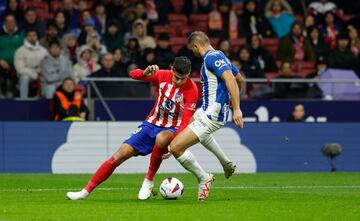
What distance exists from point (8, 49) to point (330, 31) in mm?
8826

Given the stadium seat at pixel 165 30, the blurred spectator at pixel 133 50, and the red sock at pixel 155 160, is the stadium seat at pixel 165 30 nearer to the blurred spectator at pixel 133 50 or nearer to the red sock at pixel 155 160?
the blurred spectator at pixel 133 50

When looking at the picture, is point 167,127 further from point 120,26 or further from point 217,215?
point 120,26

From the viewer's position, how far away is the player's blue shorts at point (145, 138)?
14141 millimetres

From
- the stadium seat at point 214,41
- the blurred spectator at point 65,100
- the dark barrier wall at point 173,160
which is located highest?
the stadium seat at point 214,41

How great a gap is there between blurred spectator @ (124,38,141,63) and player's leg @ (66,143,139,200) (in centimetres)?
1025

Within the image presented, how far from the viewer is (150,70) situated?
13930 millimetres

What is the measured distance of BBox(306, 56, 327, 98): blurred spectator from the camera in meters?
23.8

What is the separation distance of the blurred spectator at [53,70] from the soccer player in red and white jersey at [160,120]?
852cm

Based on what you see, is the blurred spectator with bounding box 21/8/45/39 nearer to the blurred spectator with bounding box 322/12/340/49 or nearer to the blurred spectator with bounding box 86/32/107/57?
the blurred spectator with bounding box 86/32/107/57

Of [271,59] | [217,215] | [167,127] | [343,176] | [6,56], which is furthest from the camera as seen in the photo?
[271,59]

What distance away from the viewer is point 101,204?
13.2 meters

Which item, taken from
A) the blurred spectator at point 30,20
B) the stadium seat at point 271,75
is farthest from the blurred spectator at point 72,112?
the stadium seat at point 271,75

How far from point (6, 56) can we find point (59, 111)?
2165 mm

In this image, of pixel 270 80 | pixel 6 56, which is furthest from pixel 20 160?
Answer: pixel 270 80
